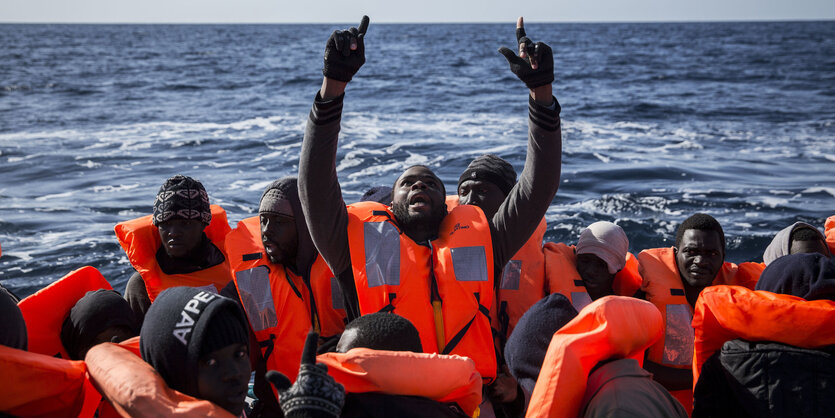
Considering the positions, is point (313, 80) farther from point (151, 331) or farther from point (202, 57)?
point (151, 331)

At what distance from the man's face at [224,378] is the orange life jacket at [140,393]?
0.11 meters

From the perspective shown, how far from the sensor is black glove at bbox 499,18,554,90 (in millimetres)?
3369

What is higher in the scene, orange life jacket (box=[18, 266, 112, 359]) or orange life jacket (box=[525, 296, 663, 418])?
orange life jacket (box=[525, 296, 663, 418])

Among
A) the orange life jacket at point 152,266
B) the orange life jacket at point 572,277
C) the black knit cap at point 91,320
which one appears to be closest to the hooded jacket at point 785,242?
the orange life jacket at point 572,277

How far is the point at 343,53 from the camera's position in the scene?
3.25 meters

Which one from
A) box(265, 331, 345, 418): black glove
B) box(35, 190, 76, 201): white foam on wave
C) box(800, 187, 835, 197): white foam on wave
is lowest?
box(800, 187, 835, 197): white foam on wave

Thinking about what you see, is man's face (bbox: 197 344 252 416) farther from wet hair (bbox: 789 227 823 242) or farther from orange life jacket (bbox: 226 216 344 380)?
wet hair (bbox: 789 227 823 242)

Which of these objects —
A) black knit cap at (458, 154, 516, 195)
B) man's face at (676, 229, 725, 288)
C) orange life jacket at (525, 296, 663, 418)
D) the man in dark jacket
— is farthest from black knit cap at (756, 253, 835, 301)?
black knit cap at (458, 154, 516, 195)

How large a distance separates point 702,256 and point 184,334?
3229 millimetres

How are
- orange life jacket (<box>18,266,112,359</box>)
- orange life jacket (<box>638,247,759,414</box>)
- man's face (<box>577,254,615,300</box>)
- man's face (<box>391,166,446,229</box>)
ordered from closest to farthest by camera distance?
orange life jacket (<box>18,266,112,359</box>), man's face (<box>391,166,446,229</box>), orange life jacket (<box>638,247,759,414</box>), man's face (<box>577,254,615,300</box>)

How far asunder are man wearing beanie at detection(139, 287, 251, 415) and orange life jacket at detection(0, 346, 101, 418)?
30 centimetres

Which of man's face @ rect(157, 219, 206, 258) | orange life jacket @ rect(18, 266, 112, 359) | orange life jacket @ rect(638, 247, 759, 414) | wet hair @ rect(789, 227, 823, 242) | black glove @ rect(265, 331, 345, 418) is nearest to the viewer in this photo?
black glove @ rect(265, 331, 345, 418)

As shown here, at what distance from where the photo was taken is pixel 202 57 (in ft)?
152

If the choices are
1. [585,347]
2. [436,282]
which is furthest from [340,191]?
[585,347]
